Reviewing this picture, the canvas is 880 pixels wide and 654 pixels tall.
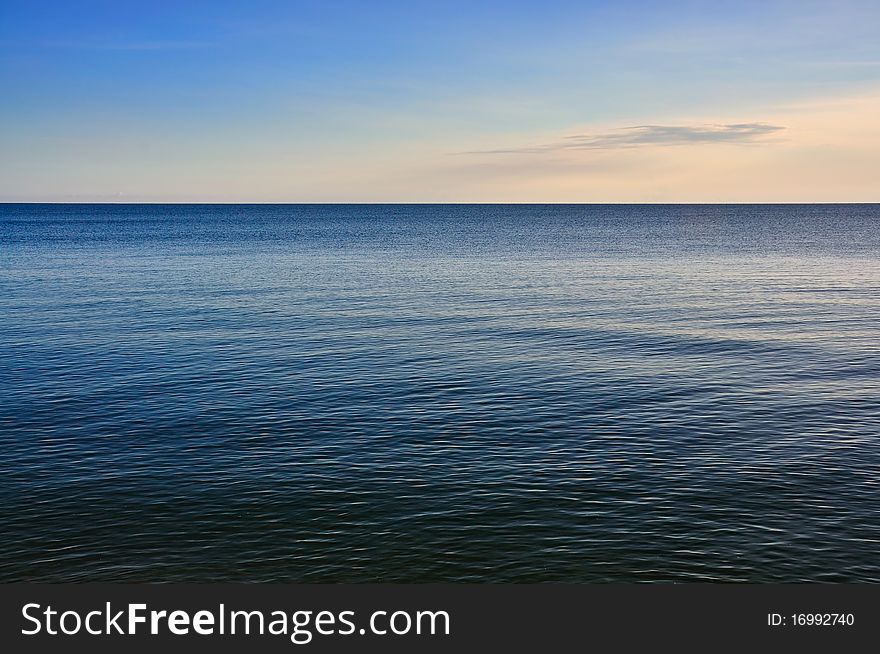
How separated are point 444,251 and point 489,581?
142087mm

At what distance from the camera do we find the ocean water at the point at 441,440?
28562 millimetres

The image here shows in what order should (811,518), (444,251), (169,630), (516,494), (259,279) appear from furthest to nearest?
(444,251) → (259,279) → (516,494) → (811,518) → (169,630)

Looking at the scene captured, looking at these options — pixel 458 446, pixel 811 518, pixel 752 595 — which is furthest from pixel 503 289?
pixel 752 595

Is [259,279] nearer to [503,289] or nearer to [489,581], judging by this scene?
[503,289]

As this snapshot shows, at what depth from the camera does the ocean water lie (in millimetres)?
28562

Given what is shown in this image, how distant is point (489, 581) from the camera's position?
26.7m

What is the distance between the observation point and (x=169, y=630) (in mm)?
20422

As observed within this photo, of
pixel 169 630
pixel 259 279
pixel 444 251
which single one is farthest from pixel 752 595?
pixel 444 251

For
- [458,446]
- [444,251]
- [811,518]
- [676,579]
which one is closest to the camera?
[676,579]

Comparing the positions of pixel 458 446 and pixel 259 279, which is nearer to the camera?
pixel 458 446

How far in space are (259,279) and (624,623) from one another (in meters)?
Answer: 97.2

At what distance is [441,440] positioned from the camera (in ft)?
132

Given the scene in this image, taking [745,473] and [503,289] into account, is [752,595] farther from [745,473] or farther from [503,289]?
[503,289]

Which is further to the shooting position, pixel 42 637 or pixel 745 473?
pixel 745 473
